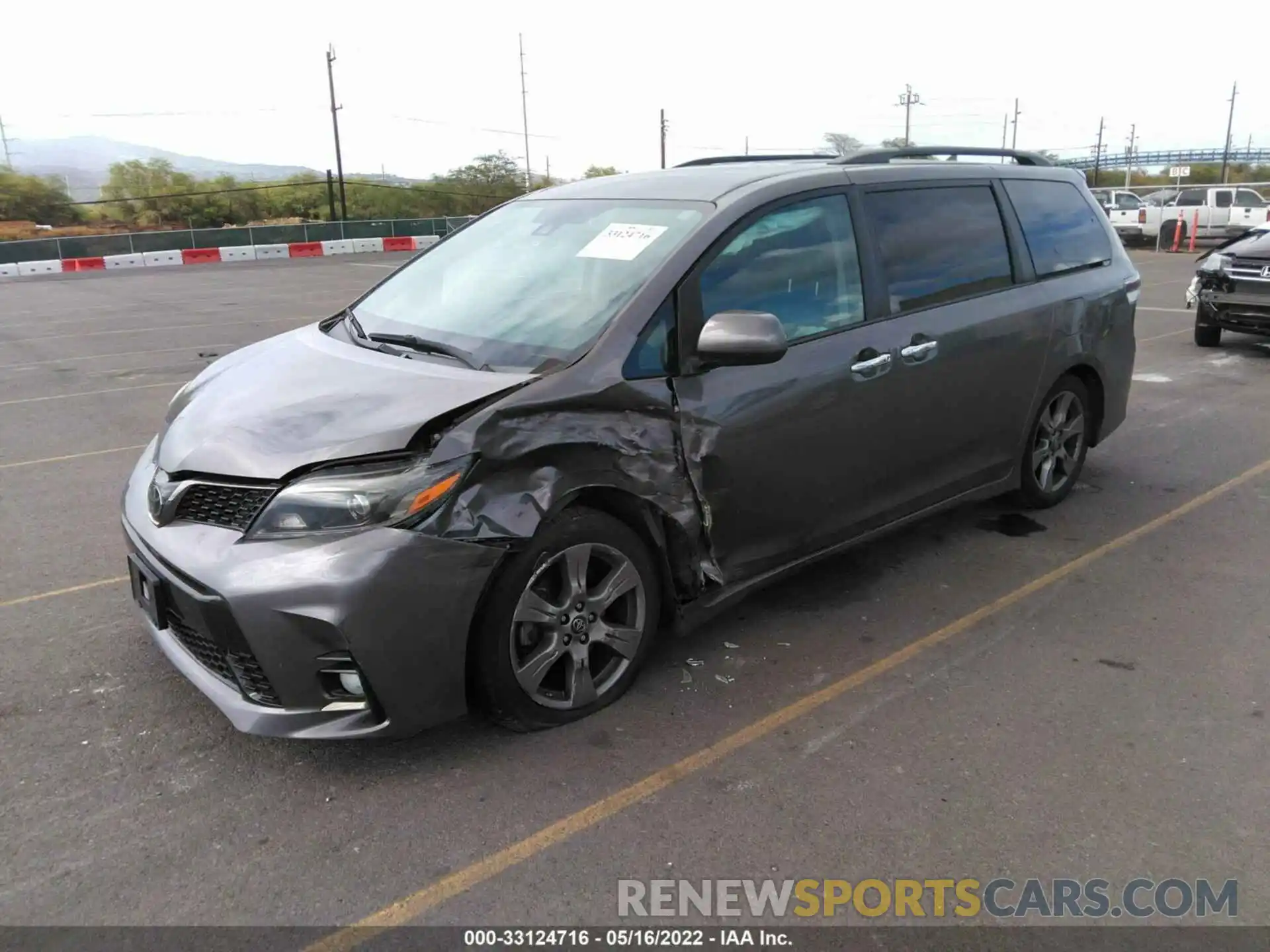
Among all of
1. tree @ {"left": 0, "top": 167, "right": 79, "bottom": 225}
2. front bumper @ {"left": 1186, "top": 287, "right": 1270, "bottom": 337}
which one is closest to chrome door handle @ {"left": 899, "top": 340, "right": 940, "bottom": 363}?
front bumper @ {"left": 1186, "top": 287, "right": 1270, "bottom": 337}

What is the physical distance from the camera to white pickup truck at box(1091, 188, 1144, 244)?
27.6 meters

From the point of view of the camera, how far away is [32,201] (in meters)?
52.5

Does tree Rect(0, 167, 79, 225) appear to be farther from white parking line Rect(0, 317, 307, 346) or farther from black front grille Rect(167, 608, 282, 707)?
black front grille Rect(167, 608, 282, 707)

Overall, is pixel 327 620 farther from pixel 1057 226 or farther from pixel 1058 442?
pixel 1057 226

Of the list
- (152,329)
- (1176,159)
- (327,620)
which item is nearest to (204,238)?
(152,329)

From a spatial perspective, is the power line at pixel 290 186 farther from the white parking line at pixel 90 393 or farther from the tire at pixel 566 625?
the tire at pixel 566 625

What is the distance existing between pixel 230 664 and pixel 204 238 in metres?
37.1

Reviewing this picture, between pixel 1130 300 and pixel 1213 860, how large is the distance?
3806 mm

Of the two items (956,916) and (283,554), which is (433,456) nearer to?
(283,554)

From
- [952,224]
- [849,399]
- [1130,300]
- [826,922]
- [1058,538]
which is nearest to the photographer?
[826,922]

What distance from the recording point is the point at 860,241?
4012 mm

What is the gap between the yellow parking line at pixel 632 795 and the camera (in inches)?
95.3

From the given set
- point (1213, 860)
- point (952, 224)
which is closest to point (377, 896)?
point (1213, 860)

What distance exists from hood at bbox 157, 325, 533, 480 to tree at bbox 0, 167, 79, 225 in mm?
58454
